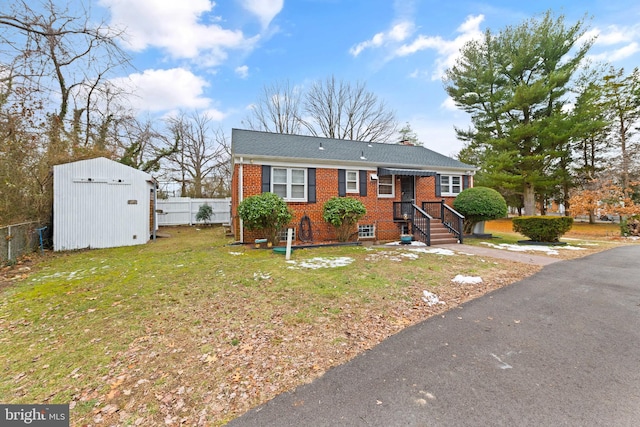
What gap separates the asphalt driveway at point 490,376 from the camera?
1.96m

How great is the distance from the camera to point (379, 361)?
2697 mm

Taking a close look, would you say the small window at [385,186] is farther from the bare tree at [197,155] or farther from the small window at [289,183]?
the bare tree at [197,155]

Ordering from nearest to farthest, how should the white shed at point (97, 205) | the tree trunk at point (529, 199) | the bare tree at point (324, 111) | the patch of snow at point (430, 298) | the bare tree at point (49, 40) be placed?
the patch of snow at point (430, 298) < the bare tree at point (49, 40) < the white shed at point (97, 205) < the tree trunk at point (529, 199) < the bare tree at point (324, 111)

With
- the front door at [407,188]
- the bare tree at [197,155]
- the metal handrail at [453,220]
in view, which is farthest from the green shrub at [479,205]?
the bare tree at [197,155]

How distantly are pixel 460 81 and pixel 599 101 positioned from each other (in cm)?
947

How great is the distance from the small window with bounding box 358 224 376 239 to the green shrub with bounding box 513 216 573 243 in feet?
19.6

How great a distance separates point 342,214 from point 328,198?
1217 mm

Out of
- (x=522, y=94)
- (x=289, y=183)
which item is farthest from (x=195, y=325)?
(x=522, y=94)

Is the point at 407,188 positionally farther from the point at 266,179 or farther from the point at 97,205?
the point at 97,205

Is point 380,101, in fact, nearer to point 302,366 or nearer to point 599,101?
point 599,101

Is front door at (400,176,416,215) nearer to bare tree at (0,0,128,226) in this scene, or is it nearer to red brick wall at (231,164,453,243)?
red brick wall at (231,164,453,243)

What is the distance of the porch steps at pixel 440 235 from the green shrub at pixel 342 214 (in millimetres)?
3210

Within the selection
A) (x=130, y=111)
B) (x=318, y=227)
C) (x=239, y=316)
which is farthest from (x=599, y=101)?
(x=130, y=111)

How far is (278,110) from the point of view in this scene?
83.5 feet
